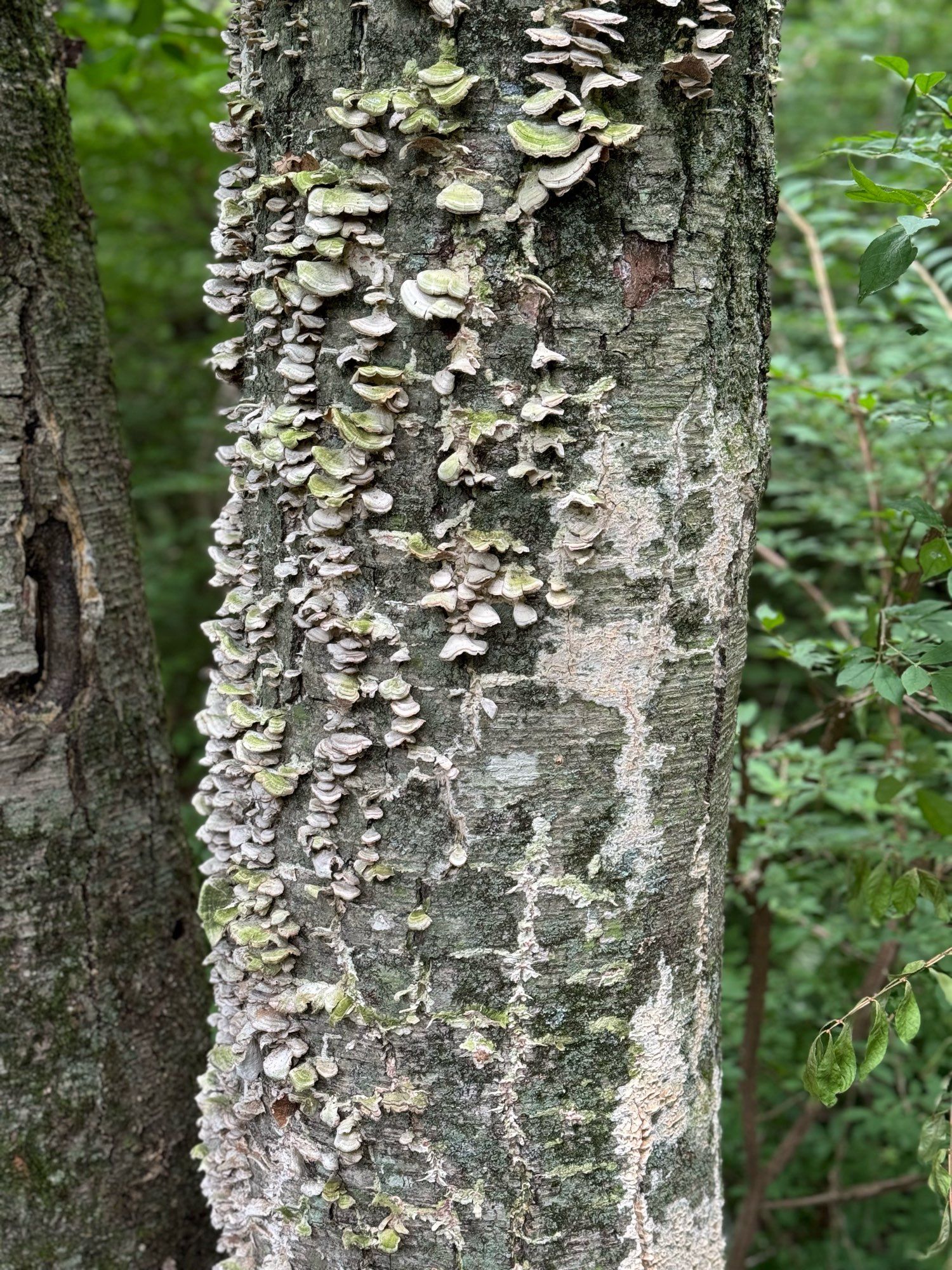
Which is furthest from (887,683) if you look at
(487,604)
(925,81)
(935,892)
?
(925,81)

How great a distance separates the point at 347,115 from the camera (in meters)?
0.90

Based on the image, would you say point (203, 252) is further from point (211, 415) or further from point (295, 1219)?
point (295, 1219)

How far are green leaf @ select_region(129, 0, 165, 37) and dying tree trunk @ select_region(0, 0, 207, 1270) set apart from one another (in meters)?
0.88

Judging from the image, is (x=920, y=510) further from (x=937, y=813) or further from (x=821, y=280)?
(x=821, y=280)

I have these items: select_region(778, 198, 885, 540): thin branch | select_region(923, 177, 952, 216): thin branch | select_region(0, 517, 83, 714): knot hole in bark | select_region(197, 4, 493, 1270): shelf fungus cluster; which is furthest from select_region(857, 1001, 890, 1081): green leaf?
select_region(0, 517, 83, 714): knot hole in bark

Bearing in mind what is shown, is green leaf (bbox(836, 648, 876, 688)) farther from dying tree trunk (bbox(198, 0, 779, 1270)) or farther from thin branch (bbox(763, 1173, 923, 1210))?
thin branch (bbox(763, 1173, 923, 1210))

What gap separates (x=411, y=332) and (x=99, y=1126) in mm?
1381

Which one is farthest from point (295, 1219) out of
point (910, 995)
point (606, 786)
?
point (910, 995)

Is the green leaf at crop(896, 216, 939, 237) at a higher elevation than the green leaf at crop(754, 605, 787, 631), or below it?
higher

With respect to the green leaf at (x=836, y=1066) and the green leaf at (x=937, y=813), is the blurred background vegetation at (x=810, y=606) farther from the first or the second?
the green leaf at (x=836, y=1066)

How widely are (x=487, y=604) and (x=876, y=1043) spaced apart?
675 millimetres

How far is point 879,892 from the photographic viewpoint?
1.46 meters

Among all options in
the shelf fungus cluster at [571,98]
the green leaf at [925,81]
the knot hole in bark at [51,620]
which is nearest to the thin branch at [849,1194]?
the knot hole in bark at [51,620]

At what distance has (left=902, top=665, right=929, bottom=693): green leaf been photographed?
1.20 metres
